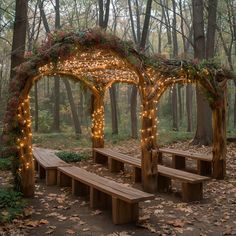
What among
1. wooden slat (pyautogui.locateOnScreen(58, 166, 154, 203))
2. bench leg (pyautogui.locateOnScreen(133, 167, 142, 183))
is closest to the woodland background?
bench leg (pyautogui.locateOnScreen(133, 167, 142, 183))

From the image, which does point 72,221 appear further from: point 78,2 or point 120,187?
point 78,2

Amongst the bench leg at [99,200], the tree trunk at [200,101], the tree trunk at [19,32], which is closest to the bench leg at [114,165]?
the bench leg at [99,200]

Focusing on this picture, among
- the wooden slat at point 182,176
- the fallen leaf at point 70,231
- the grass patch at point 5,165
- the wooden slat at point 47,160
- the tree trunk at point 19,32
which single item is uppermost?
the tree trunk at point 19,32

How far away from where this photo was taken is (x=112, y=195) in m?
5.44

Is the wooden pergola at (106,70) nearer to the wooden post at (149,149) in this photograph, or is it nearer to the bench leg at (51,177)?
the wooden post at (149,149)

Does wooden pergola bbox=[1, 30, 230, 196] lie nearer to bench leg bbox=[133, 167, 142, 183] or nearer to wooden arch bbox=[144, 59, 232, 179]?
wooden arch bbox=[144, 59, 232, 179]

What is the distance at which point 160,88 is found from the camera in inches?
295

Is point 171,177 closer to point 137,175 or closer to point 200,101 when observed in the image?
point 137,175

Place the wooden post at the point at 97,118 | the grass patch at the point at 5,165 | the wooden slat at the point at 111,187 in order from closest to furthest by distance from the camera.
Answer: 1. the wooden slat at the point at 111,187
2. the grass patch at the point at 5,165
3. the wooden post at the point at 97,118

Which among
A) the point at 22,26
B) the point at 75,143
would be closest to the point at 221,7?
the point at 75,143

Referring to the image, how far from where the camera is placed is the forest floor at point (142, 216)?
502cm

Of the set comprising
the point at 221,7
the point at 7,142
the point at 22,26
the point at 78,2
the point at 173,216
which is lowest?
the point at 173,216

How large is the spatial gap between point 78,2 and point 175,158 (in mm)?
16155

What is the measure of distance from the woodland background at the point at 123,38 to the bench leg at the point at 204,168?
1868 millimetres
